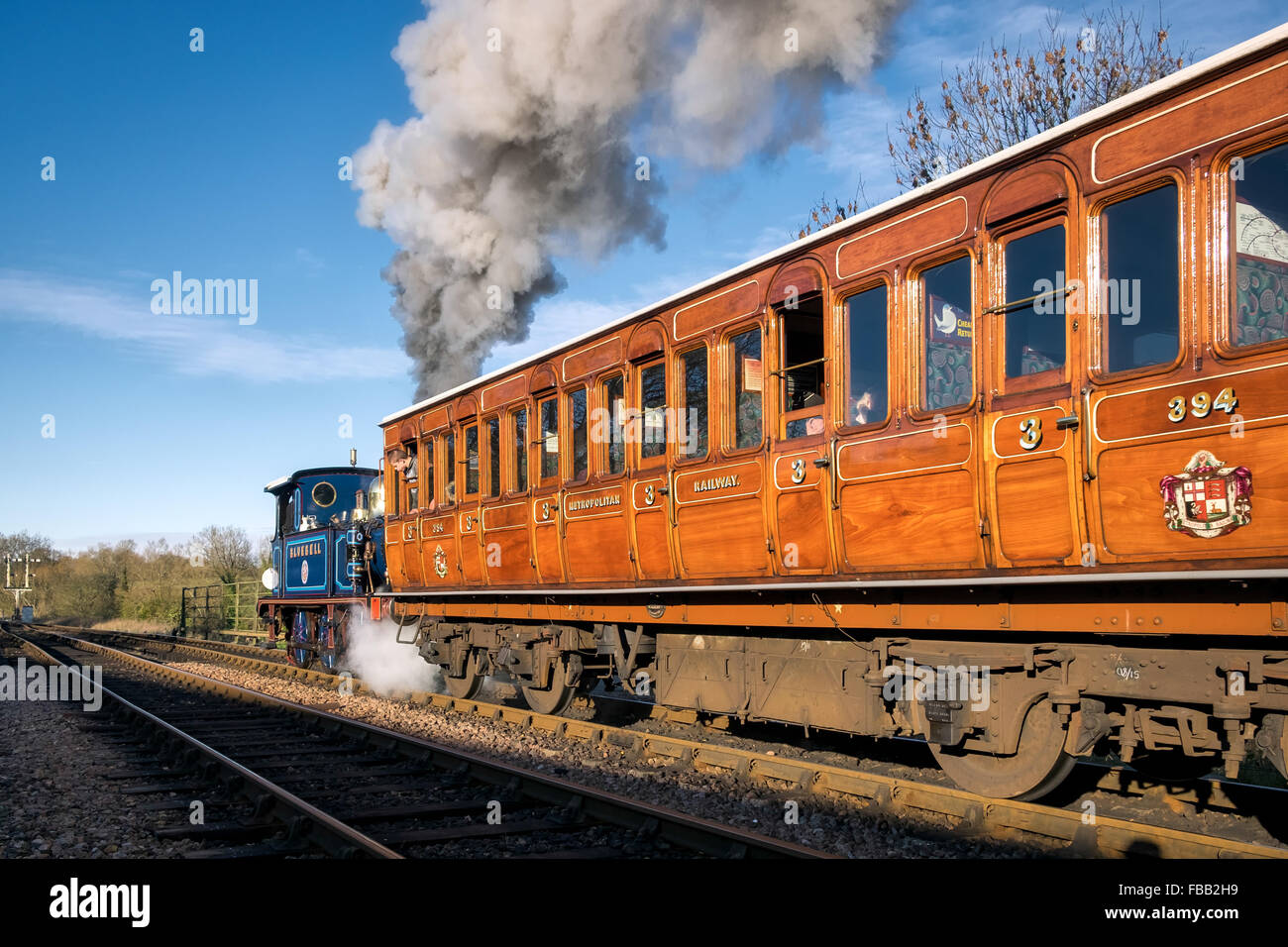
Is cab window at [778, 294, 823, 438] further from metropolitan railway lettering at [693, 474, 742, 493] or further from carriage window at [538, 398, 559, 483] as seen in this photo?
carriage window at [538, 398, 559, 483]

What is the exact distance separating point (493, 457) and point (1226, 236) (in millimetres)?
8237

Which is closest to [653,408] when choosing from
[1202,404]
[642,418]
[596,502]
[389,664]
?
[642,418]

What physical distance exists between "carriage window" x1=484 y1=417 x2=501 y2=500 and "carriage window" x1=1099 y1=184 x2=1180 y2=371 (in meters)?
7.40

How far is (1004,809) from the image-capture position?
6.02 meters

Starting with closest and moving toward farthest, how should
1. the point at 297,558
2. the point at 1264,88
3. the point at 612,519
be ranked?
the point at 1264,88 < the point at 612,519 < the point at 297,558

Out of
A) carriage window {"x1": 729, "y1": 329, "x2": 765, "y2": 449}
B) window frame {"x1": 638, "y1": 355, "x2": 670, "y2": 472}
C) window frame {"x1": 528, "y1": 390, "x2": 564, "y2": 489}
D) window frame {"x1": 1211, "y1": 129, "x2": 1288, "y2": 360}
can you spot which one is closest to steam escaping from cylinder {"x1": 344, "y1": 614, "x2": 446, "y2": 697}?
window frame {"x1": 528, "y1": 390, "x2": 564, "y2": 489}

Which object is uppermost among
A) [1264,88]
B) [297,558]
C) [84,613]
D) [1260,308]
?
[1264,88]

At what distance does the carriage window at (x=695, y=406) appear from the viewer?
852 centimetres

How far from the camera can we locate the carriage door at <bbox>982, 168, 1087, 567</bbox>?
5.61m

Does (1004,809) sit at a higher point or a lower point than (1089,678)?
lower

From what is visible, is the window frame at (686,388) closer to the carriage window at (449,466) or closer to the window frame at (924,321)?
the window frame at (924,321)

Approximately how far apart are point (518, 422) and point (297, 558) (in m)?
10.9

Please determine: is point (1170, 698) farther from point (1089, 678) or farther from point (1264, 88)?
point (1264, 88)
